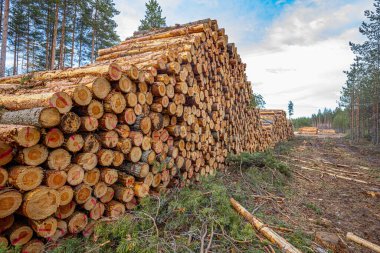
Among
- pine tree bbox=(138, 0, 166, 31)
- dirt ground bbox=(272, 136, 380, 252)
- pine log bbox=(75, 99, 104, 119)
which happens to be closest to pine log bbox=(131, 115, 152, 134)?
pine log bbox=(75, 99, 104, 119)

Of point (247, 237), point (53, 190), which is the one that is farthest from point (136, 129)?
point (247, 237)

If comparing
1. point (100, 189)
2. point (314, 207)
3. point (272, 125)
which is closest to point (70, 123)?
point (100, 189)

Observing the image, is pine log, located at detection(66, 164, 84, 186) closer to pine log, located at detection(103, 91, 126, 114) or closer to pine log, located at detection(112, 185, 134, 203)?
pine log, located at detection(112, 185, 134, 203)

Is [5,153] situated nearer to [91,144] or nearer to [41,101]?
[41,101]

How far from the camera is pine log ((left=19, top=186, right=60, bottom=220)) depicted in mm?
2320

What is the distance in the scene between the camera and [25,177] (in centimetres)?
232

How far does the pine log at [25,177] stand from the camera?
89.0 inches

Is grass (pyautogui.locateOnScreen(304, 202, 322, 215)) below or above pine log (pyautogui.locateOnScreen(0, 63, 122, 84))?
below

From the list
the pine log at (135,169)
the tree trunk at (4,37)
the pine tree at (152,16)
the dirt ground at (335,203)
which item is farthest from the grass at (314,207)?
the pine tree at (152,16)

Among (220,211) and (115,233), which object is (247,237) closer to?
(220,211)

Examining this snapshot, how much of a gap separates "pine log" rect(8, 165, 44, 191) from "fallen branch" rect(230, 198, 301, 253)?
3166mm

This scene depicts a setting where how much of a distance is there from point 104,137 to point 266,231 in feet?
9.43

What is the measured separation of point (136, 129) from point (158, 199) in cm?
127

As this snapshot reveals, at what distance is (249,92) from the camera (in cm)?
948
